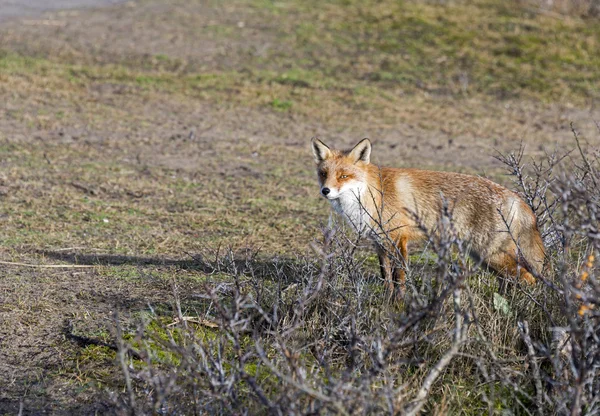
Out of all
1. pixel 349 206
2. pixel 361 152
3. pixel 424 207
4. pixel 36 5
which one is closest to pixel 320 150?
pixel 361 152

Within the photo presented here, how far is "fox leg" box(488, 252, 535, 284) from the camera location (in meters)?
5.60

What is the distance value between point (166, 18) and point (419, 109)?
6192mm

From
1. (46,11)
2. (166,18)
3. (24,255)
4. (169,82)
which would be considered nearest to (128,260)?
(24,255)

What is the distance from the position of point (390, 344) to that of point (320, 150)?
3.39 m

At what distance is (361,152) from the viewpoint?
651 cm

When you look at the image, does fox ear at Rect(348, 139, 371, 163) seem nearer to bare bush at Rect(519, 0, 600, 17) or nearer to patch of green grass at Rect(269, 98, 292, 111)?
patch of green grass at Rect(269, 98, 292, 111)

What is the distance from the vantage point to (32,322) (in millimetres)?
5180

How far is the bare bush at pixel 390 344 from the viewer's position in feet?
11.6

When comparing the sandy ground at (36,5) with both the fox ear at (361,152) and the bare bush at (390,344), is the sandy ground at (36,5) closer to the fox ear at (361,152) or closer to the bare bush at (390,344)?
the fox ear at (361,152)

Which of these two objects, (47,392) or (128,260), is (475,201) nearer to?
(128,260)

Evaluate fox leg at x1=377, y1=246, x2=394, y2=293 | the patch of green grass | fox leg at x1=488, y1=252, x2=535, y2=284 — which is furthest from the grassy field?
fox leg at x1=488, y1=252, x2=535, y2=284

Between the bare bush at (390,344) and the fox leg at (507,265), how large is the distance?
13 cm

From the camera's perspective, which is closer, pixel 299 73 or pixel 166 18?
pixel 299 73

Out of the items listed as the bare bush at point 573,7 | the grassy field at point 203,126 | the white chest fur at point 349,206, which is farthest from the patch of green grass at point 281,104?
the bare bush at point 573,7
